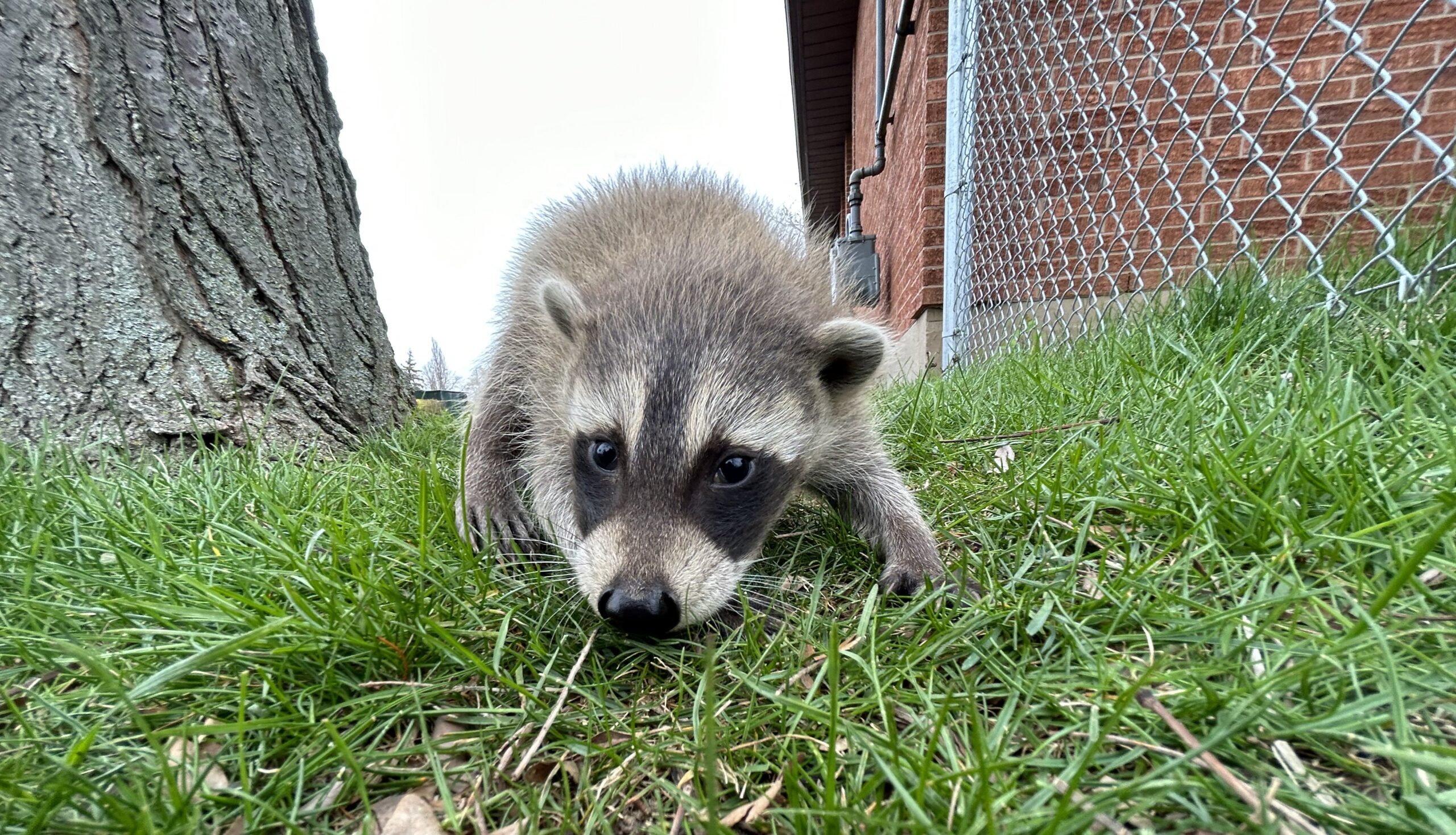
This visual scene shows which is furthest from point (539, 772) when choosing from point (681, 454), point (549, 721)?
point (681, 454)

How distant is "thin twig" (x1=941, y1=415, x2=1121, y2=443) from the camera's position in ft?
8.28

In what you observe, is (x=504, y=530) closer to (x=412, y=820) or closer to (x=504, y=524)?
(x=504, y=524)

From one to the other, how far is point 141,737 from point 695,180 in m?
3.29

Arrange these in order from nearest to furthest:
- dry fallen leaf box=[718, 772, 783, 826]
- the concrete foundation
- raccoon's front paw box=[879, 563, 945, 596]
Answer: dry fallen leaf box=[718, 772, 783, 826] < raccoon's front paw box=[879, 563, 945, 596] < the concrete foundation

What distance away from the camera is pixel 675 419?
2.04m

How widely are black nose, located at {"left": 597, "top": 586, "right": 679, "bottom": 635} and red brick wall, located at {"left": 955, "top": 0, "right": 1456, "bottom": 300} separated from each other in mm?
5269

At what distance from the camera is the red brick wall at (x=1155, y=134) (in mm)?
5844

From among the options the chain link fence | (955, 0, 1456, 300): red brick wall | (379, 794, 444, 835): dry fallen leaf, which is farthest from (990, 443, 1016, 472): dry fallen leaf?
(955, 0, 1456, 300): red brick wall

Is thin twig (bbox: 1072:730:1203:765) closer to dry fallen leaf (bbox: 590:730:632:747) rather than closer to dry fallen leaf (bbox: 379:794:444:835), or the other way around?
dry fallen leaf (bbox: 590:730:632:747)

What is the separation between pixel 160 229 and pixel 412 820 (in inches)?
124

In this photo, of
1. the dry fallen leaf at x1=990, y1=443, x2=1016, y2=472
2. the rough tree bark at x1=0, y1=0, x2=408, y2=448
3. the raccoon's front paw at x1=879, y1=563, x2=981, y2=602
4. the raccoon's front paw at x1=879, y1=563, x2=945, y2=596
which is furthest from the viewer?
the rough tree bark at x1=0, y1=0, x2=408, y2=448

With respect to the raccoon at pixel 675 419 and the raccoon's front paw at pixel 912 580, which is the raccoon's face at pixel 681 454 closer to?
the raccoon at pixel 675 419

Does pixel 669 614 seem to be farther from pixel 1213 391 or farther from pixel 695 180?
pixel 695 180

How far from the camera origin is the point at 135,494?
229 centimetres
